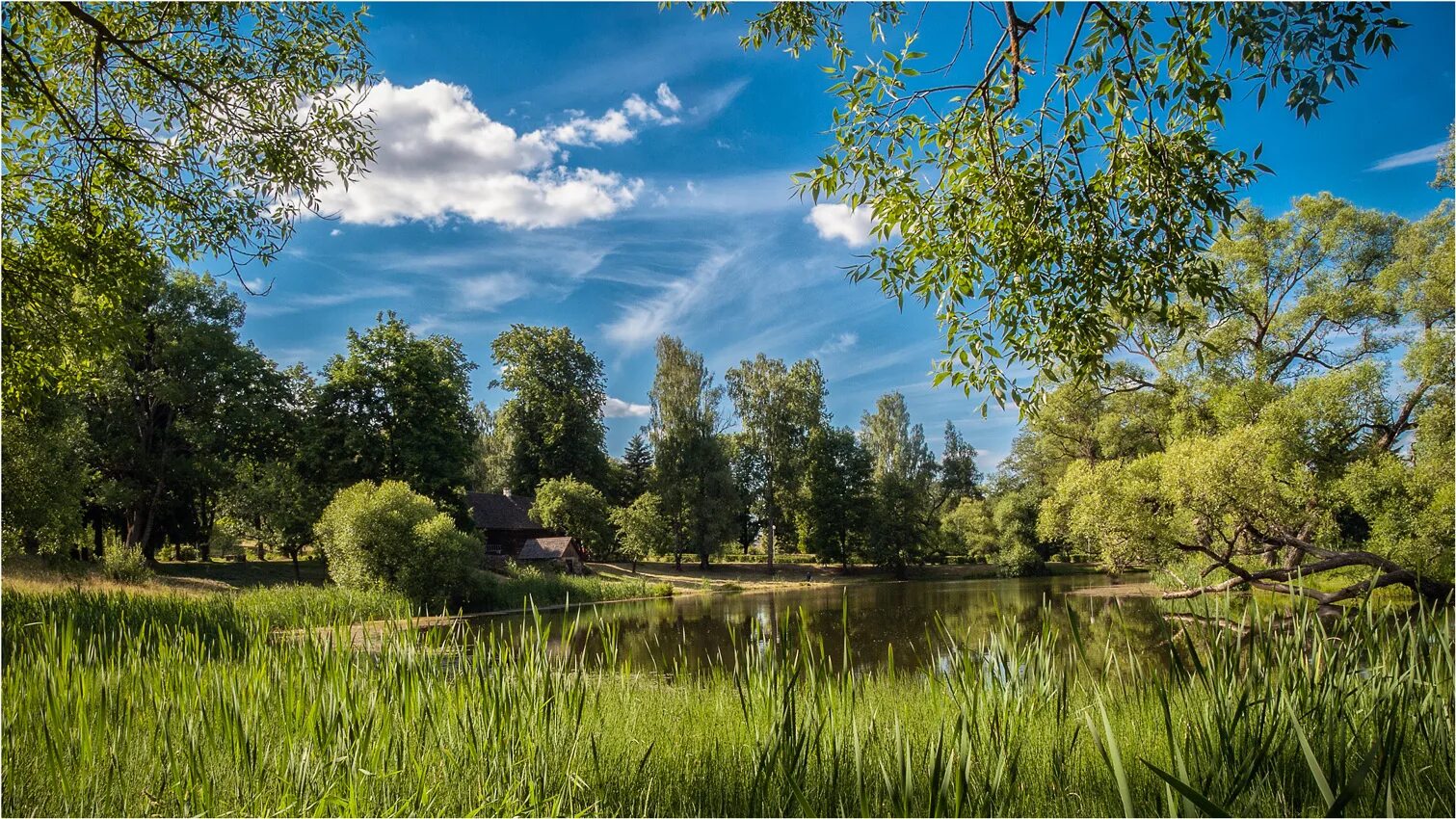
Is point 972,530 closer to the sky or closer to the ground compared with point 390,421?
closer to the ground

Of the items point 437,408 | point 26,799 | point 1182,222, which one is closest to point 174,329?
point 437,408

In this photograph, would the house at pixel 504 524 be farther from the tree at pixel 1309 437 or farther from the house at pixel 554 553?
the tree at pixel 1309 437

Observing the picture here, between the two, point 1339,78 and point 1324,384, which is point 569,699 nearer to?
point 1339,78

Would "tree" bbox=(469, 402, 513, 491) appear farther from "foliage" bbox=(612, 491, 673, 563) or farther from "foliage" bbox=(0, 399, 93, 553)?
"foliage" bbox=(0, 399, 93, 553)

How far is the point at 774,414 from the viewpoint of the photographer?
4138 centimetres

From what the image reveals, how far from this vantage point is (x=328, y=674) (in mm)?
3787

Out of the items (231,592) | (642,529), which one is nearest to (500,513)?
(642,529)

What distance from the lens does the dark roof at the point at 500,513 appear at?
37.0m

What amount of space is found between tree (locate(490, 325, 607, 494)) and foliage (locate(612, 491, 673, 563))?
21.0 ft

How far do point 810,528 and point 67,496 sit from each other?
33390 mm

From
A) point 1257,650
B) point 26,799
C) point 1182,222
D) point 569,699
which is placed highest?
point 1182,222

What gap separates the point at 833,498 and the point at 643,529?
1187cm

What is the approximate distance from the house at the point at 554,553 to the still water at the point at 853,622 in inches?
291

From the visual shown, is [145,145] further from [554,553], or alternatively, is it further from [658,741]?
[554,553]
